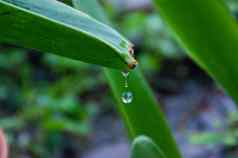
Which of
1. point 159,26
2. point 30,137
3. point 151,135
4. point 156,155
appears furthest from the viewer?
point 159,26

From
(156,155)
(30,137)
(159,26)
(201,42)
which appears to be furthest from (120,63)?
(159,26)

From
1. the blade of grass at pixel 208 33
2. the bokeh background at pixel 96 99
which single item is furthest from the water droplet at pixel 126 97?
the bokeh background at pixel 96 99

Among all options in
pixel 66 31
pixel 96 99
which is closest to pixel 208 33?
pixel 66 31

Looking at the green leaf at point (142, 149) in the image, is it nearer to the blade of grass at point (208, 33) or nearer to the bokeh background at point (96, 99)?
the blade of grass at point (208, 33)

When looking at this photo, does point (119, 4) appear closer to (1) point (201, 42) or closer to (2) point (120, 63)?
(1) point (201, 42)

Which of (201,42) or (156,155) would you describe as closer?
(156,155)

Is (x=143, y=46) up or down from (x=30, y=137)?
up

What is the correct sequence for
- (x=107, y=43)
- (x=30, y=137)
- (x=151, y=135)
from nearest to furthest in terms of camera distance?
(x=107, y=43) → (x=151, y=135) → (x=30, y=137)

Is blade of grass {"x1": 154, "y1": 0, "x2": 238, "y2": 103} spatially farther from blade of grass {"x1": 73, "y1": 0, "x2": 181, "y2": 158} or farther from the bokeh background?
the bokeh background
